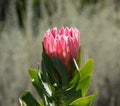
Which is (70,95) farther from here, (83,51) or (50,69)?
(83,51)

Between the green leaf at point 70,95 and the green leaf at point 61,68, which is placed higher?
the green leaf at point 61,68

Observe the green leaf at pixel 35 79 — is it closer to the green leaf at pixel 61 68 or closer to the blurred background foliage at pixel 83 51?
the green leaf at pixel 61 68

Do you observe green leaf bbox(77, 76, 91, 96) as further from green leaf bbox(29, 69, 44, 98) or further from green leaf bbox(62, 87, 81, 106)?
green leaf bbox(29, 69, 44, 98)

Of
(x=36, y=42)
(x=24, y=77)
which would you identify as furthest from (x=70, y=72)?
(x=36, y=42)

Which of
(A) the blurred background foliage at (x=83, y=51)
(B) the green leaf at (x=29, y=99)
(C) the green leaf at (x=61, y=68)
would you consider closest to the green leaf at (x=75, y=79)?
(C) the green leaf at (x=61, y=68)

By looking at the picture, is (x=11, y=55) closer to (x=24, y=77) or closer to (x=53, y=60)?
(x=24, y=77)

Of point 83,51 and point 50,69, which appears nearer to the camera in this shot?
point 50,69

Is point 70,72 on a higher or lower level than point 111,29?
higher

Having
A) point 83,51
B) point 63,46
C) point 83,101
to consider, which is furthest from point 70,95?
point 83,51
